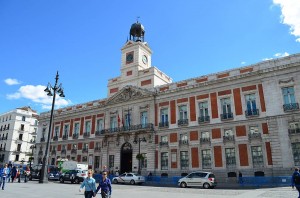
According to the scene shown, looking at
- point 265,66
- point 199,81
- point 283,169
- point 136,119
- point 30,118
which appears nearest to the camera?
point 283,169

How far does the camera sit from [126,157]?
35.2m

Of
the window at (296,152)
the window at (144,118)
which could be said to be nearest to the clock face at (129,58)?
the window at (144,118)

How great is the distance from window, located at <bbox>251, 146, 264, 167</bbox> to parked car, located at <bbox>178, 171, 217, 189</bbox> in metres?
6.05

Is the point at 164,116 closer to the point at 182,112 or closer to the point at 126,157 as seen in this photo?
the point at 182,112

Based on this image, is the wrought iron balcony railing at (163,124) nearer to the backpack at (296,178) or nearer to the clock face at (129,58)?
the clock face at (129,58)

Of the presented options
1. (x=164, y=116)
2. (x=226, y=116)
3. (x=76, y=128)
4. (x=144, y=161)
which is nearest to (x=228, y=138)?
(x=226, y=116)

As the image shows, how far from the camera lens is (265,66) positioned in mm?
27250

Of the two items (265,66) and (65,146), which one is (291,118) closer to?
(265,66)

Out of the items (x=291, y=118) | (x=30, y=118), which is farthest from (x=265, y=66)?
(x=30, y=118)

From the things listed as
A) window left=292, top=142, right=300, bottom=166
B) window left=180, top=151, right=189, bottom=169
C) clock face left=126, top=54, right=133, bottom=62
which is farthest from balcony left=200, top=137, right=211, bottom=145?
clock face left=126, top=54, right=133, bottom=62

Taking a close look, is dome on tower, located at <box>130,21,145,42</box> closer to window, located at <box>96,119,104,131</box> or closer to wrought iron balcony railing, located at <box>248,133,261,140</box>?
window, located at <box>96,119,104,131</box>

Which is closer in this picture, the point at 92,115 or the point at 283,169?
the point at 283,169

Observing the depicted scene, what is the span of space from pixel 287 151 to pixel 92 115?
28.5 m

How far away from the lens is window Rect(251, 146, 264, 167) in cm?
2552
